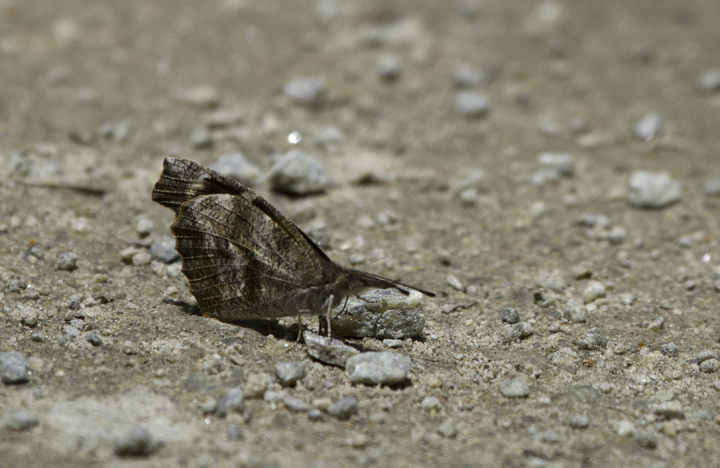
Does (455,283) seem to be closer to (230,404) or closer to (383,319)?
(383,319)

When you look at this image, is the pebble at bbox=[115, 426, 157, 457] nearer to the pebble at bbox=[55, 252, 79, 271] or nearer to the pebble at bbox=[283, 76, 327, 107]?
the pebble at bbox=[55, 252, 79, 271]

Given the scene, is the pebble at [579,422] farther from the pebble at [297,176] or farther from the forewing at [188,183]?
the pebble at [297,176]

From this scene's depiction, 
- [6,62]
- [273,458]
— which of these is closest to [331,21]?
[6,62]

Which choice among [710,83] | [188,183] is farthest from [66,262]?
[710,83]

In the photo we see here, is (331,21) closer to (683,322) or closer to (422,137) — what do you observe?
(422,137)

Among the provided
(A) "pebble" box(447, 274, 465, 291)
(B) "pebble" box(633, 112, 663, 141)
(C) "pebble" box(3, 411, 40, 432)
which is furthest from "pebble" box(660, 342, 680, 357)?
(B) "pebble" box(633, 112, 663, 141)
